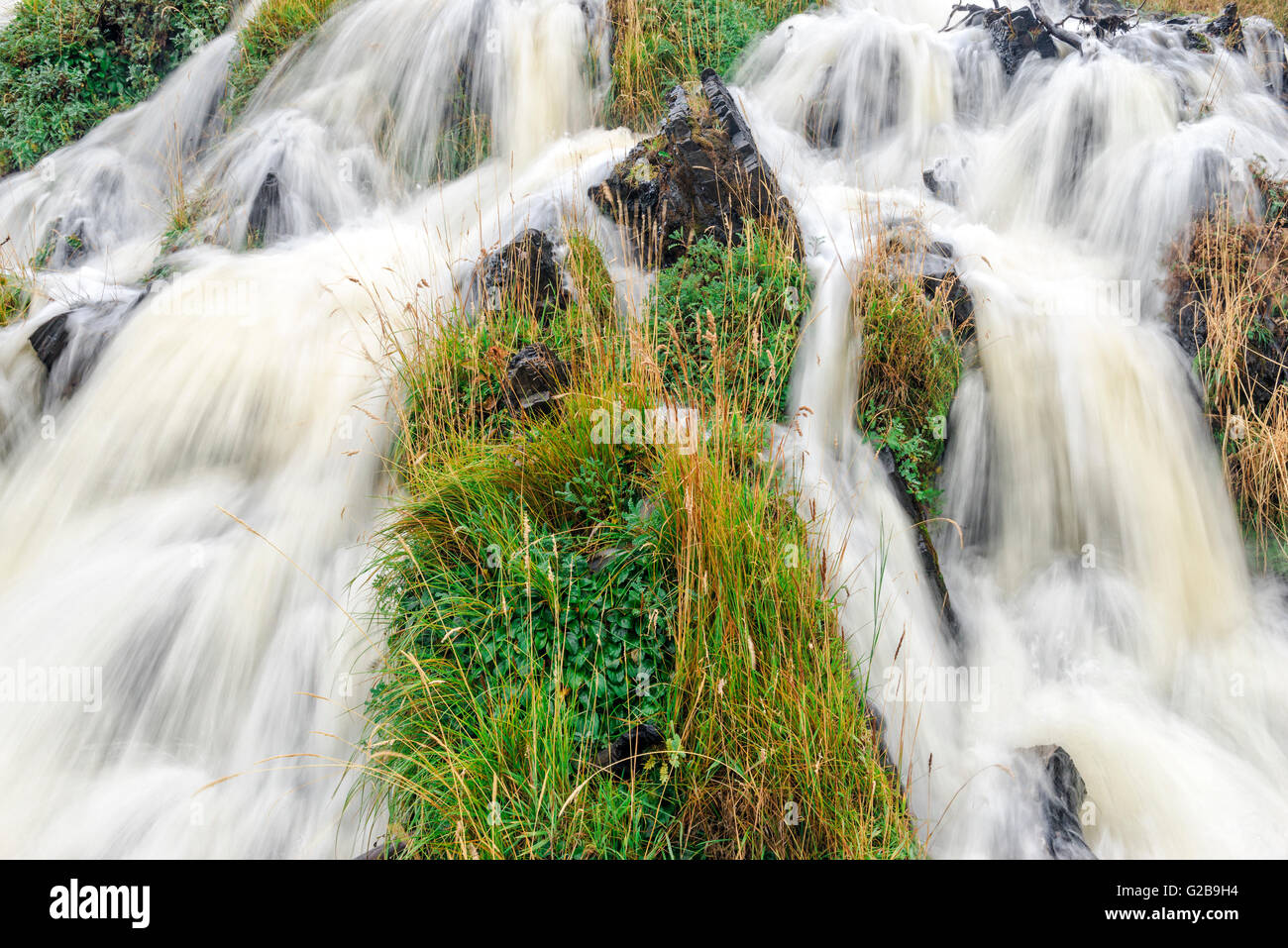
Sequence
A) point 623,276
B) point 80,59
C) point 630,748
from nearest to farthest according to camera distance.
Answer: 1. point 630,748
2. point 623,276
3. point 80,59

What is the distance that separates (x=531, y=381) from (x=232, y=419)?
2093 millimetres

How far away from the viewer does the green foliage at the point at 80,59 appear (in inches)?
298

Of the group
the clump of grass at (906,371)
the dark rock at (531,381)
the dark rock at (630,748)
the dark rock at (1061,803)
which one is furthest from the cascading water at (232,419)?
the dark rock at (1061,803)

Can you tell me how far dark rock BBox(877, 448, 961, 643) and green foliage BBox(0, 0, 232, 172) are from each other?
9.30 meters

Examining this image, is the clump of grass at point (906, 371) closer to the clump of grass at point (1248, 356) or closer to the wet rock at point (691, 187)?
the wet rock at point (691, 187)

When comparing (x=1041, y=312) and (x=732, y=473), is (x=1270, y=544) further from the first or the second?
(x=732, y=473)

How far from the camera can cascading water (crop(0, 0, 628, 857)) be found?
2934mm

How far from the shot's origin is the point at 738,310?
4.16m

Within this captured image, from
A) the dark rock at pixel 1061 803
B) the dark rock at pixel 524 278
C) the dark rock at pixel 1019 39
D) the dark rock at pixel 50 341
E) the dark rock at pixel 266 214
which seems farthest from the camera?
the dark rock at pixel 1019 39

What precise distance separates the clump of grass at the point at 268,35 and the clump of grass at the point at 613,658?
6.85 m

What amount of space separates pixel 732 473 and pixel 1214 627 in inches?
113

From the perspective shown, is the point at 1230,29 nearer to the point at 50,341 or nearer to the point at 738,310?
the point at 738,310

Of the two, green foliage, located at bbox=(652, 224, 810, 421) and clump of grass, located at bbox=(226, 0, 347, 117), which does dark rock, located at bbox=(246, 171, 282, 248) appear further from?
green foliage, located at bbox=(652, 224, 810, 421)

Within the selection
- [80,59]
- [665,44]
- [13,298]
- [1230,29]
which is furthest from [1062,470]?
[80,59]
